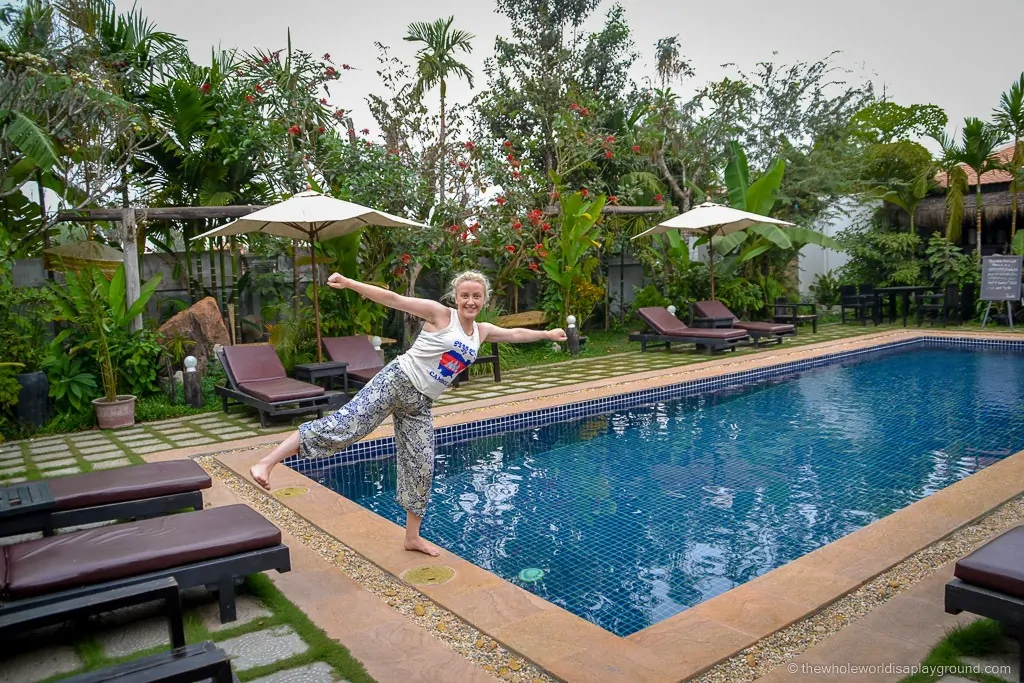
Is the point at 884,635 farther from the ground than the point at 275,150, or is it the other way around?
the point at 275,150

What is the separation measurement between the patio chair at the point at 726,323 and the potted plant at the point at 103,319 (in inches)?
352

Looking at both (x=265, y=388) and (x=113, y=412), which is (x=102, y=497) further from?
(x=113, y=412)

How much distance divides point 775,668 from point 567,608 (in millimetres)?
1226

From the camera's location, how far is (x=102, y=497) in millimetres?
4016

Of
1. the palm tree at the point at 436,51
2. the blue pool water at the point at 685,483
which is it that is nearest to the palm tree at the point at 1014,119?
the blue pool water at the point at 685,483

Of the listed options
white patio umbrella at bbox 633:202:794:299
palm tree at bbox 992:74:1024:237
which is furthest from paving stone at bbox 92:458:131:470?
palm tree at bbox 992:74:1024:237

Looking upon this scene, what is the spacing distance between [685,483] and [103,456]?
5.01 metres

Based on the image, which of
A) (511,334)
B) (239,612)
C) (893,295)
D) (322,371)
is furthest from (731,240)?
(239,612)

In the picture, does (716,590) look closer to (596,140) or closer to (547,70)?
(596,140)

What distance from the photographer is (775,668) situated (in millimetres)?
2805

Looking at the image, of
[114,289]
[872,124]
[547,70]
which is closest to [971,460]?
[114,289]

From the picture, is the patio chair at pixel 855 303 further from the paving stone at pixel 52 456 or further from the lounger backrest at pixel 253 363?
the paving stone at pixel 52 456

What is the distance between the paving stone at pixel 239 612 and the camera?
3273 millimetres

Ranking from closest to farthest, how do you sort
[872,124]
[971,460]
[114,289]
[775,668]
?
[775,668]
[971,460]
[114,289]
[872,124]
